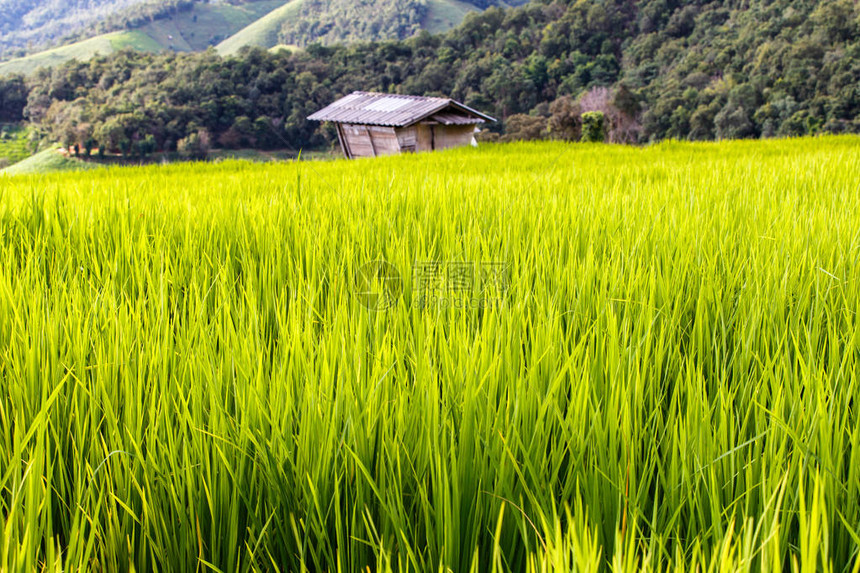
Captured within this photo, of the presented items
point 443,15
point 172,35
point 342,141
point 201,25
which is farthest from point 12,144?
point 443,15

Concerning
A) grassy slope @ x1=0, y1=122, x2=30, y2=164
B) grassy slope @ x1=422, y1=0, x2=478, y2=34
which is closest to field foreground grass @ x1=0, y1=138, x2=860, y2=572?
grassy slope @ x1=0, y1=122, x2=30, y2=164

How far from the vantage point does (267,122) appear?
45125mm

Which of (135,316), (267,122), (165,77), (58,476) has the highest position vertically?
(165,77)

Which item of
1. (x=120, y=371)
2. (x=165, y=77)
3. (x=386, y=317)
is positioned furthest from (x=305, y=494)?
(x=165, y=77)

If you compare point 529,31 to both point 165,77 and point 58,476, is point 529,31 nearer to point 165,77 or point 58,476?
point 165,77

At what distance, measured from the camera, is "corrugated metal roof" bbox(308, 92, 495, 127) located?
16.2 meters

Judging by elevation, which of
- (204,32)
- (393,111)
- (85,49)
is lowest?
(393,111)

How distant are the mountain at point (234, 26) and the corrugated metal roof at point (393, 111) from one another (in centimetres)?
7207

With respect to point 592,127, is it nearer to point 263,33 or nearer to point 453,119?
point 453,119

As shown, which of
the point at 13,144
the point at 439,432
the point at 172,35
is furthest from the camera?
the point at 172,35

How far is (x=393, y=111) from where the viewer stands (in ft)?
55.3

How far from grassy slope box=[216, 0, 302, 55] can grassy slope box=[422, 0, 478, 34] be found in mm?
23160

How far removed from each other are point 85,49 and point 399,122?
88661mm

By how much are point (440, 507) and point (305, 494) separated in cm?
14
